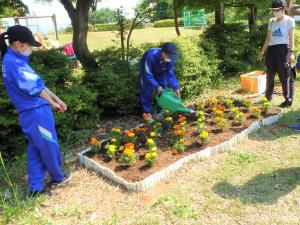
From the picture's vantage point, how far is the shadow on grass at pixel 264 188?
12.3 feet

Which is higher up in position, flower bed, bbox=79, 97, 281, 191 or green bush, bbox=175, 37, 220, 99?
green bush, bbox=175, 37, 220, 99

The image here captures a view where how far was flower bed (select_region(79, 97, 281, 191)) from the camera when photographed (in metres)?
4.35

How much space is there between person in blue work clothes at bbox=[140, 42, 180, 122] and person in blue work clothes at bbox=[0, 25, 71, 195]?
6.98ft

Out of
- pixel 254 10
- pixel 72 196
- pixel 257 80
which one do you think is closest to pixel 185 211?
pixel 72 196

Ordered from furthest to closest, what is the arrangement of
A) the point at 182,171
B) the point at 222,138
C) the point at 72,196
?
the point at 222,138
the point at 182,171
the point at 72,196

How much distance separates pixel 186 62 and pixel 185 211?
449 centimetres

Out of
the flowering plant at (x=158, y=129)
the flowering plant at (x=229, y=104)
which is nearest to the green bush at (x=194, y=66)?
the flowering plant at (x=229, y=104)

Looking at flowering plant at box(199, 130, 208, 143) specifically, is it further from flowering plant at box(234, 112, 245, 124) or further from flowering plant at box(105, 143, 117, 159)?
flowering plant at box(105, 143, 117, 159)

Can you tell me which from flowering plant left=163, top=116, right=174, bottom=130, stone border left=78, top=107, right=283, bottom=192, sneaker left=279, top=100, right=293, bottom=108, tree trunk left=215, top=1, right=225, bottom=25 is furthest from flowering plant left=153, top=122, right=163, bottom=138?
tree trunk left=215, top=1, right=225, bottom=25

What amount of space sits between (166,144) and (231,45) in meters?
5.25

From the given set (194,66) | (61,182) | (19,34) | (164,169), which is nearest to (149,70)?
(164,169)

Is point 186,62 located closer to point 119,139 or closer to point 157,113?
point 157,113

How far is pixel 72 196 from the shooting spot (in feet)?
13.4

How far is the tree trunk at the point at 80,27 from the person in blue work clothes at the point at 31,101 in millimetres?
3091
